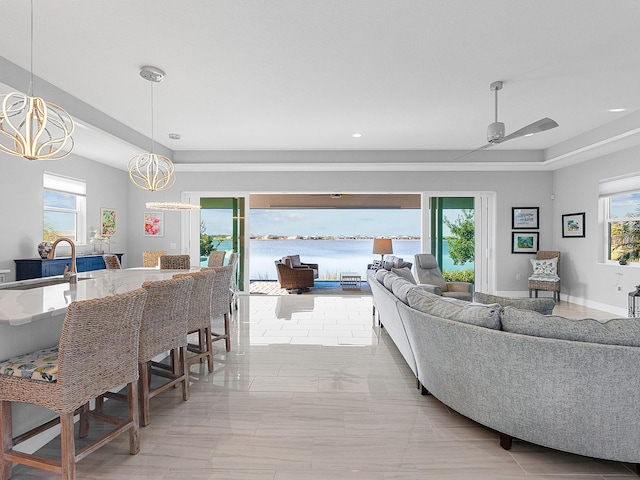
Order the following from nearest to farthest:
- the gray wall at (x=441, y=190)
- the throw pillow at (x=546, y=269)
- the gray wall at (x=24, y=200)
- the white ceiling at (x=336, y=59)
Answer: the white ceiling at (x=336, y=59) < the gray wall at (x=24, y=200) < the gray wall at (x=441, y=190) < the throw pillow at (x=546, y=269)

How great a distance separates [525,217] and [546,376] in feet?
Answer: 19.7

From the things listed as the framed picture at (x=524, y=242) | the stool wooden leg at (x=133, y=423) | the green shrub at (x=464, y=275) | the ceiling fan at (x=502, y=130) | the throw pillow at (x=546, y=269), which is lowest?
the stool wooden leg at (x=133, y=423)

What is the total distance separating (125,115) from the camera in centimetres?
468

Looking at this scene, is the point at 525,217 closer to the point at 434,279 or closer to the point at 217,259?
the point at 434,279

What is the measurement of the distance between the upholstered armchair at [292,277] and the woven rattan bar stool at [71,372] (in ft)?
20.7

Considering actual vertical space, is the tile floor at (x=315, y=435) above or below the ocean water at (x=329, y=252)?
below

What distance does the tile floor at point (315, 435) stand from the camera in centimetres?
191

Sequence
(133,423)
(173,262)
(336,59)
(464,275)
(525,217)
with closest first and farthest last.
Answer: (133,423)
(336,59)
(173,262)
(525,217)
(464,275)

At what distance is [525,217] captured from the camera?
276 inches

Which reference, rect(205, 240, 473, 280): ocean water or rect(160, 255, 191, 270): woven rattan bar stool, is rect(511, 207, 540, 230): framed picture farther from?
rect(160, 255, 191, 270): woven rattan bar stool

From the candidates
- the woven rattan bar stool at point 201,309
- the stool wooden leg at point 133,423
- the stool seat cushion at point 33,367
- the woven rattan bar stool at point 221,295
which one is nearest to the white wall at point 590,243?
the woven rattan bar stool at point 221,295

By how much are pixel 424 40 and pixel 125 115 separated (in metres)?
3.91

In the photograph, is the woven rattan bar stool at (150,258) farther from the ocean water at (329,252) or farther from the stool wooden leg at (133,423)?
the stool wooden leg at (133,423)

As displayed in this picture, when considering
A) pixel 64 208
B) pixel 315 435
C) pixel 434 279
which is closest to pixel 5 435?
pixel 315 435
